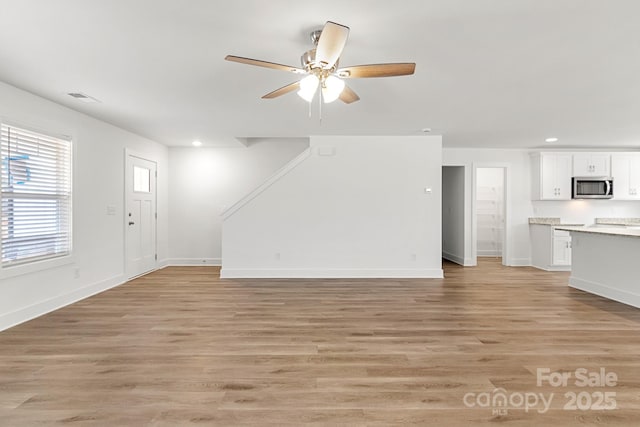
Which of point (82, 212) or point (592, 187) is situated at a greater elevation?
point (592, 187)

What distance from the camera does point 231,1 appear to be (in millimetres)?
2059

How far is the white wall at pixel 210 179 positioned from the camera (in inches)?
281

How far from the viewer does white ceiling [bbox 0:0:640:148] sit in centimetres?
217

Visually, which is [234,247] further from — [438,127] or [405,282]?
[438,127]

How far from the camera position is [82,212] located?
179 inches

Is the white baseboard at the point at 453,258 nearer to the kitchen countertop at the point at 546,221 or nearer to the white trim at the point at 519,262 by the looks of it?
the white trim at the point at 519,262

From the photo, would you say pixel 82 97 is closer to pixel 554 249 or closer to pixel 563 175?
pixel 554 249

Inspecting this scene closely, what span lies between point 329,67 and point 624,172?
772 cm

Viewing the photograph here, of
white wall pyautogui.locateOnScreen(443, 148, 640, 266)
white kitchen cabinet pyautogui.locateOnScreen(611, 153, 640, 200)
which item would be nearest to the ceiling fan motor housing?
white wall pyautogui.locateOnScreen(443, 148, 640, 266)

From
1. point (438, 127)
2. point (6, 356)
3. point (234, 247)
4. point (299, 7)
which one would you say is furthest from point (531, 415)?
point (234, 247)

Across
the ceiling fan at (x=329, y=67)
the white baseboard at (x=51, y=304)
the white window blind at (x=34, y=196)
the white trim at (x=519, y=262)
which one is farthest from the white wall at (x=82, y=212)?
the white trim at (x=519, y=262)

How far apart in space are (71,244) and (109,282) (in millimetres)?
1030

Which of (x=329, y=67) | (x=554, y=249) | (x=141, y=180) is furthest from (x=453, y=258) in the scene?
(x=141, y=180)

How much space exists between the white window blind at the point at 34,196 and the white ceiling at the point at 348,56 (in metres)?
0.58
